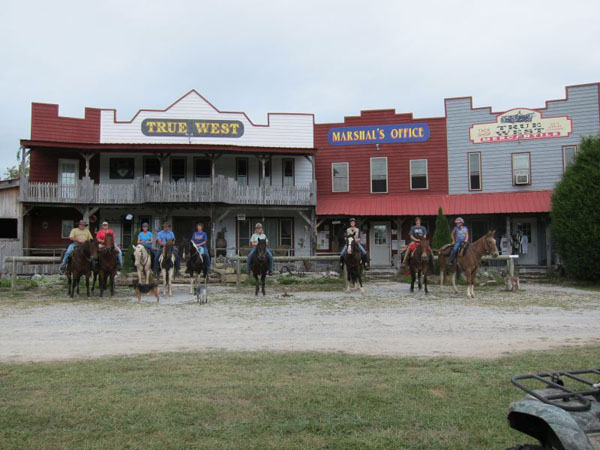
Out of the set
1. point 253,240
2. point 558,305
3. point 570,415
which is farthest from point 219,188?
point 570,415

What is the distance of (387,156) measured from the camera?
29.5 m

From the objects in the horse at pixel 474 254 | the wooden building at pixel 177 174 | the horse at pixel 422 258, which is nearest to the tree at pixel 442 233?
the horse at pixel 422 258

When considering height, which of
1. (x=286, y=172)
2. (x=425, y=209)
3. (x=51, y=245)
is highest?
(x=286, y=172)

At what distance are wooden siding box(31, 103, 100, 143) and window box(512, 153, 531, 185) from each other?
2379cm

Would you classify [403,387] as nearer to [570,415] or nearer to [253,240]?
[570,415]

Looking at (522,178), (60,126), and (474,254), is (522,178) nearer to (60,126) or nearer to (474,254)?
(474,254)

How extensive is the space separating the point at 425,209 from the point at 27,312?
21000 millimetres

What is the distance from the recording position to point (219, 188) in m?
26.0

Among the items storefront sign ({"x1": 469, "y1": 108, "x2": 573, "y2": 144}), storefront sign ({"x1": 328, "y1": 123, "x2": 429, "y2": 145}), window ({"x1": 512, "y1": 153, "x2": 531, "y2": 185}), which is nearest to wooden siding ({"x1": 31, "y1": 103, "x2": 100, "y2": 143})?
storefront sign ({"x1": 328, "y1": 123, "x2": 429, "y2": 145})

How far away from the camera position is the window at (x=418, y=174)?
29.2 meters

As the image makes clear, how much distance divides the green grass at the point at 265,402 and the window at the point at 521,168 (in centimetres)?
2330

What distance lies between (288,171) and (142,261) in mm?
15088

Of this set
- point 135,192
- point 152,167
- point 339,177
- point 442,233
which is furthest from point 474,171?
point 135,192

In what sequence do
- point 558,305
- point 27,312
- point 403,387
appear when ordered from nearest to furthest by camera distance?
point 403,387
point 27,312
point 558,305
